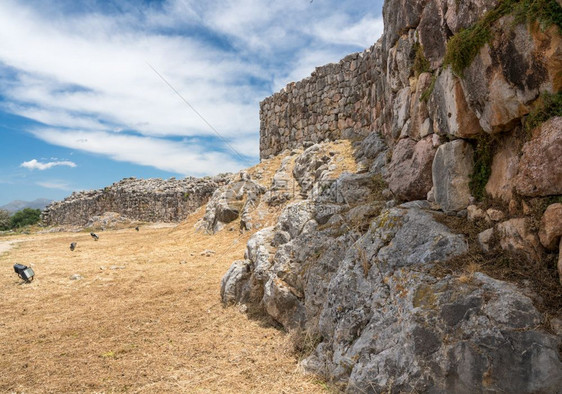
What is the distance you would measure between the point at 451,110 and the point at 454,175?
921 mm

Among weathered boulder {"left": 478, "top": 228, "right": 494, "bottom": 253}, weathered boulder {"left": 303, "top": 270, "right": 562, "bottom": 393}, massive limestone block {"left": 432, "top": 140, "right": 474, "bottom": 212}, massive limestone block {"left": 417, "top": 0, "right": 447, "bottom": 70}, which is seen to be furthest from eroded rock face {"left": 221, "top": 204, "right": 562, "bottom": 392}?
massive limestone block {"left": 417, "top": 0, "right": 447, "bottom": 70}

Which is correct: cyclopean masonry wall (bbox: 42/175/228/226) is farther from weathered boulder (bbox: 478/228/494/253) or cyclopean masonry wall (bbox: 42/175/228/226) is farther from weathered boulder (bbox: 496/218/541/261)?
weathered boulder (bbox: 496/218/541/261)

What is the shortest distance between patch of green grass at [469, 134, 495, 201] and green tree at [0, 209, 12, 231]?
170ft

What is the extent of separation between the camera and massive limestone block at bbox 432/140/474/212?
4.88m

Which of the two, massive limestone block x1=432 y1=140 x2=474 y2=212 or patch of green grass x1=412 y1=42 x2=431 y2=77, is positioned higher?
patch of green grass x1=412 y1=42 x2=431 y2=77

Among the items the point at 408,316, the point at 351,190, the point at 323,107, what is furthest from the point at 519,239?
the point at 323,107

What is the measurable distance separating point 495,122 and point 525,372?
268 cm

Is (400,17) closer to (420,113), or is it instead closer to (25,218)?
(420,113)

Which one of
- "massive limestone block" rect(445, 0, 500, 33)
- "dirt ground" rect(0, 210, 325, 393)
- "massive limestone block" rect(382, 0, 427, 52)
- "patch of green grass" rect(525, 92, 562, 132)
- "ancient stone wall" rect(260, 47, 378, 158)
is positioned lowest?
"dirt ground" rect(0, 210, 325, 393)

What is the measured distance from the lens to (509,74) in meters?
3.78

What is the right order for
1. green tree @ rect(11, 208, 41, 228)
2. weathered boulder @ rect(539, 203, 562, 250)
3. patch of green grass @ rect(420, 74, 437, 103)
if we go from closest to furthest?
weathered boulder @ rect(539, 203, 562, 250) < patch of green grass @ rect(420, 74, 437, 103) < green tree @ rect(11, 208, 41, 228)

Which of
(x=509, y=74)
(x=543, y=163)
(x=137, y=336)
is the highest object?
(x=509, y=74)

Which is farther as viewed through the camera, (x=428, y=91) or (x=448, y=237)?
(x=428, y=91)

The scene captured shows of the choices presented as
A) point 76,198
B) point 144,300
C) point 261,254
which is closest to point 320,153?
point 261,254
